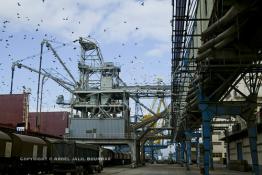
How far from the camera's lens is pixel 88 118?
72.6m

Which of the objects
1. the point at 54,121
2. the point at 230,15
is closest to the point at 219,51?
the point at 230,15

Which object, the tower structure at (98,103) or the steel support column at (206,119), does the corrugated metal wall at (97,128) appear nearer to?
the tower structure at (98,103)

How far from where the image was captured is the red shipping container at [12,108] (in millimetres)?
52406

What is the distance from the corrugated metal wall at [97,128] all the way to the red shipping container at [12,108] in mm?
18689

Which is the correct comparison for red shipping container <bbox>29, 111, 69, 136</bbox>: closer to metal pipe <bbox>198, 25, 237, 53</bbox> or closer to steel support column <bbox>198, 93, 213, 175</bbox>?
steel support column <bbox>198, 93, 213, 175</bbox>

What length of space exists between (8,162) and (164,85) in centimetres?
5074

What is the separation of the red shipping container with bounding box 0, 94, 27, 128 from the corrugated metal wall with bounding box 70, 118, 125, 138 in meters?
18.7

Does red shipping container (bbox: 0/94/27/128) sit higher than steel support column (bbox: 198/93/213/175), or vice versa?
red shipping container (bbox: 0/94/27/128)

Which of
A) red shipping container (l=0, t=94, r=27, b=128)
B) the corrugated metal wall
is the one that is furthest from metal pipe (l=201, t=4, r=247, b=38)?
the corrugated metal wall

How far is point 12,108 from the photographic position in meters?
53.7

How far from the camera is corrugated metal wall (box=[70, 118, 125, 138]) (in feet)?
229

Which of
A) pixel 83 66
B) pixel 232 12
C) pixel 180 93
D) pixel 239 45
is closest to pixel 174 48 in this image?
pixel 239 45

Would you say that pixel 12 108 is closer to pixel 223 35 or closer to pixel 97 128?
pixel 97 128

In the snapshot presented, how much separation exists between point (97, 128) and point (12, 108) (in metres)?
20.4
